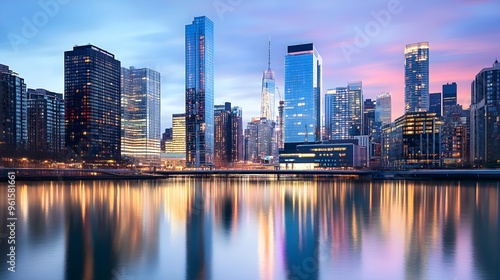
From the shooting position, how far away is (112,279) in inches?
563

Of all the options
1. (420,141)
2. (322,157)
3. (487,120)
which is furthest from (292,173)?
(487,120)

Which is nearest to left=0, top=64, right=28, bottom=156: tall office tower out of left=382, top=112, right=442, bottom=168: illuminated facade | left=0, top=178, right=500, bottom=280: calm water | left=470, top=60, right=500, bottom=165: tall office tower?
left=0, top=178, right=500, bottom=280: calm water

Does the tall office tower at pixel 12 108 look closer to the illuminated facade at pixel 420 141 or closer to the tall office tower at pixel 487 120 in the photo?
the illuminated facade at pixel 420 141

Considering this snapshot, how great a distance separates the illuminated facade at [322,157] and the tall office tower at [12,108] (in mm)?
106637

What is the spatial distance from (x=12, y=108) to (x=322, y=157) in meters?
129

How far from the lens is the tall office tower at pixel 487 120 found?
495 feet

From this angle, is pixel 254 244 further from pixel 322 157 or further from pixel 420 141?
pixel 420 141

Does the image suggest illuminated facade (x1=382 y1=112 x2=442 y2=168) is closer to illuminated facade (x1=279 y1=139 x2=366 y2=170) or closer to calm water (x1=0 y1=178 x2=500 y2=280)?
Result: illuminated facade (x1=279 y1=139 x2=366 y2=170)

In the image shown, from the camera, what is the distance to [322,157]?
158500mm

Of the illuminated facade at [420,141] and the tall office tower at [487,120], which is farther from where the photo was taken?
the illuminated facade at [420,141]

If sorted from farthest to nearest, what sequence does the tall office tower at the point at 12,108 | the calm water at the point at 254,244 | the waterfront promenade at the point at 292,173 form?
the tall office tower at the point at 12,108 < the waterfront promenade at the point at 292,173 < the calm water at the point at 254,244

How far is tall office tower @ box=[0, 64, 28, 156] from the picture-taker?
15138 centimetres

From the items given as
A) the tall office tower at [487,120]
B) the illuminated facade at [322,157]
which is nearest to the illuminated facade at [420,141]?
the tall office tower at [487,120]

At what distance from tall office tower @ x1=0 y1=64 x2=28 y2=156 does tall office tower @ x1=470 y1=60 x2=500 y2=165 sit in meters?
182
